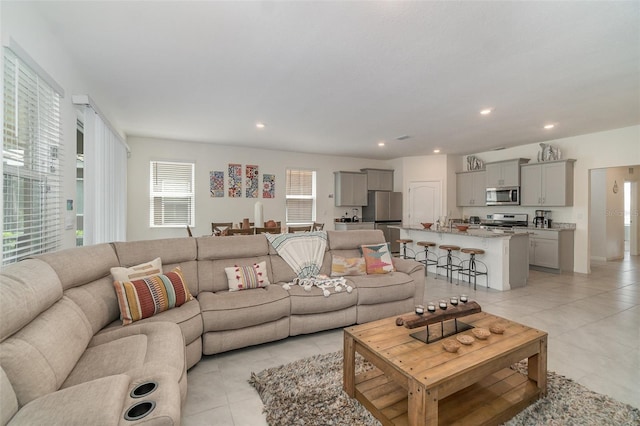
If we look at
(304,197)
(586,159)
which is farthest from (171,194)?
(586,159)

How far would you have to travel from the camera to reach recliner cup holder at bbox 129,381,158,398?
4.11 feet

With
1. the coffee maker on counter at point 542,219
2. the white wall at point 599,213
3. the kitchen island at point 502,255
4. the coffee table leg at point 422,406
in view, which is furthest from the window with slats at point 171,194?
the white wall at point 599,213

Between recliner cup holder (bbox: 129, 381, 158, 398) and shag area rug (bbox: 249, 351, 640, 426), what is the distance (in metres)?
0.79

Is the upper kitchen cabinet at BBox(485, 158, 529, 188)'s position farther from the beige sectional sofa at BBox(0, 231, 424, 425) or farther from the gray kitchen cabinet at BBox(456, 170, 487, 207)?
the beige sectional sofa at BBox(0, 231, 424, 425)

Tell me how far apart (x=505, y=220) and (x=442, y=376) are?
6.59m

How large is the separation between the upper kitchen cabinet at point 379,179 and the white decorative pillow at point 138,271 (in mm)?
6341

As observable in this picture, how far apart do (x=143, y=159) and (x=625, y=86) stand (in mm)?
7549

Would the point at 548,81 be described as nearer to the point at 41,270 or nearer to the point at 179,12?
the point at 179,12

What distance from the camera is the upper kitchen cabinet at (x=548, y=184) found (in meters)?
5.77

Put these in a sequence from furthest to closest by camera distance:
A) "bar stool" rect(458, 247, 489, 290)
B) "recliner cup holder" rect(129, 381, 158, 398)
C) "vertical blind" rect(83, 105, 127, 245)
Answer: "bar stool" rect(458, 247, 489, 290) → "vertical blind" rect(83, 105, 127, 245) → "recliner cup holder" rect(129, 381, 158, 398)

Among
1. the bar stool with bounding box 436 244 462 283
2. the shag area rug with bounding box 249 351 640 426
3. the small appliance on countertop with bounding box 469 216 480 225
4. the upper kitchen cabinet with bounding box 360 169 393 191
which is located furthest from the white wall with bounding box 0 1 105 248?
the small appliance on countertop with bounding box 469 216 480 225

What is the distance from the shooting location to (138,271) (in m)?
2.42

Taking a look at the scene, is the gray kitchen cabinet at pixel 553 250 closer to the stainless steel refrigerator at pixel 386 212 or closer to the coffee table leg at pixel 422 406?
the stainless steel refrigerator at pixel 386 212

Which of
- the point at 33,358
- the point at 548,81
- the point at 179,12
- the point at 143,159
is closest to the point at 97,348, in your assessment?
the point at 33,358
